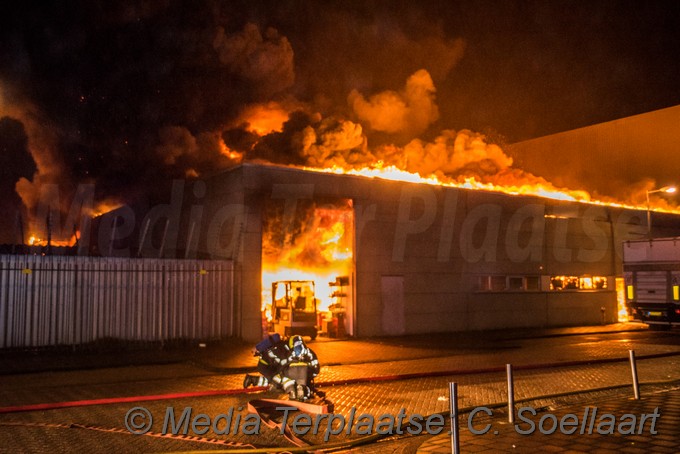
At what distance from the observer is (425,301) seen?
22.4 meters

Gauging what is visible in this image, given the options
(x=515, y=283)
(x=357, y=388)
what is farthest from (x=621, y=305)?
(x=357, y=388)

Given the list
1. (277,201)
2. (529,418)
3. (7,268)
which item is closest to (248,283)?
(277,201)

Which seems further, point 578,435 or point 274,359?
point 274,359

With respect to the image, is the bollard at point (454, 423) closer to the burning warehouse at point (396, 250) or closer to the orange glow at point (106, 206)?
the burning warehouse at point (396, 250)

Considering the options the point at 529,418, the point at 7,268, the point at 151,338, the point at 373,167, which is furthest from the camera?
the point at 373,167

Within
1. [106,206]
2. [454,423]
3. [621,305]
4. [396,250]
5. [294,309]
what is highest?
[106,206]

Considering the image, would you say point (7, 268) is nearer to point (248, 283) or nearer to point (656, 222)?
point (248, 283)

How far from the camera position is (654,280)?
71.6 ft

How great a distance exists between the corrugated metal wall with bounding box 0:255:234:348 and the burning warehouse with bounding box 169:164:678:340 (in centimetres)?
105

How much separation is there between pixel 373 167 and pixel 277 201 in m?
5.26

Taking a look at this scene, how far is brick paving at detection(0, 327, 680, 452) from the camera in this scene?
22.2 ft

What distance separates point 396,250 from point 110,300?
9957mm
